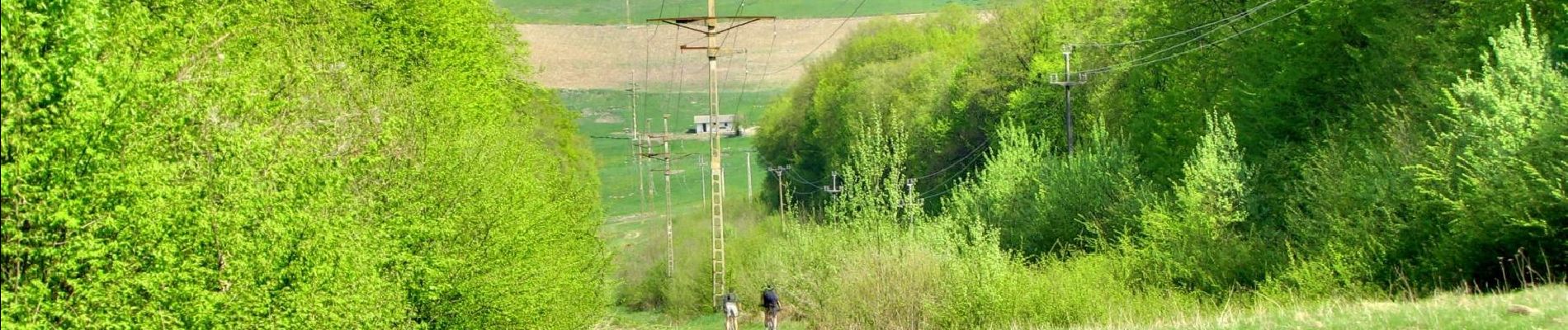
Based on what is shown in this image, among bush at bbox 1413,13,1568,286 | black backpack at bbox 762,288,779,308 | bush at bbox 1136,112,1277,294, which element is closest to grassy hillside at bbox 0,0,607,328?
black backpack at bbox 762,288,779,308

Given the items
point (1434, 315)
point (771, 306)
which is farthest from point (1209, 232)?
point (1434, 315)

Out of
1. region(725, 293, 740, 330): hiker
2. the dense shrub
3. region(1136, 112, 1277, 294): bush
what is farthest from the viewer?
the dense shrub

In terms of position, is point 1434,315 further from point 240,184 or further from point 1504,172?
point 240,184

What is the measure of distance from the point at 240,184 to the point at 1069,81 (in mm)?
46515

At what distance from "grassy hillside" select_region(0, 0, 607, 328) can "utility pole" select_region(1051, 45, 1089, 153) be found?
2626cm

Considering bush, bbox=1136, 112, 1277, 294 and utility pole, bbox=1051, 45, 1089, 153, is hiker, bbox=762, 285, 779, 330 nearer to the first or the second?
bush, bbox=1136, 112, 1277, 294

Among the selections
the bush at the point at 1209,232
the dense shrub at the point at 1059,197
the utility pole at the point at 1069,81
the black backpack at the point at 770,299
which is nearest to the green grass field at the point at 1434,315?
the bush at the point at 1209,232

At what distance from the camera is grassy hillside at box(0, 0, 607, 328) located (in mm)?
15656

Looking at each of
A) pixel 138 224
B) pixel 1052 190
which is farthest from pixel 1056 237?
pixel 138 224

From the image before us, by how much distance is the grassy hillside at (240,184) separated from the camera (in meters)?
15.7

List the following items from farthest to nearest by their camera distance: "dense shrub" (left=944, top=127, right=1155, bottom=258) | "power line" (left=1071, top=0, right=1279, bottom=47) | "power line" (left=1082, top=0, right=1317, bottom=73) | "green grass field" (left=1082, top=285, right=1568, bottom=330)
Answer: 1. "power line" (left=1071, top=0, right=1279, bottom=47)
2. "dense shrub" (left=944, top=127, right=1155, bottom=258)
3. "power line" (left=1082, top=0, right=1317, bottom=73)
4. "green grass field" (left=1082, top=285, right=1568, bottom=330)

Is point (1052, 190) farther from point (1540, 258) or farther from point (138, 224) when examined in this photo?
point (138, 224)

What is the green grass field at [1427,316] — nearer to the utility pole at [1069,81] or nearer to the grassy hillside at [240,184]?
A: the grassy hillside at [240,184]

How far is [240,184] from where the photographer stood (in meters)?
19.8
